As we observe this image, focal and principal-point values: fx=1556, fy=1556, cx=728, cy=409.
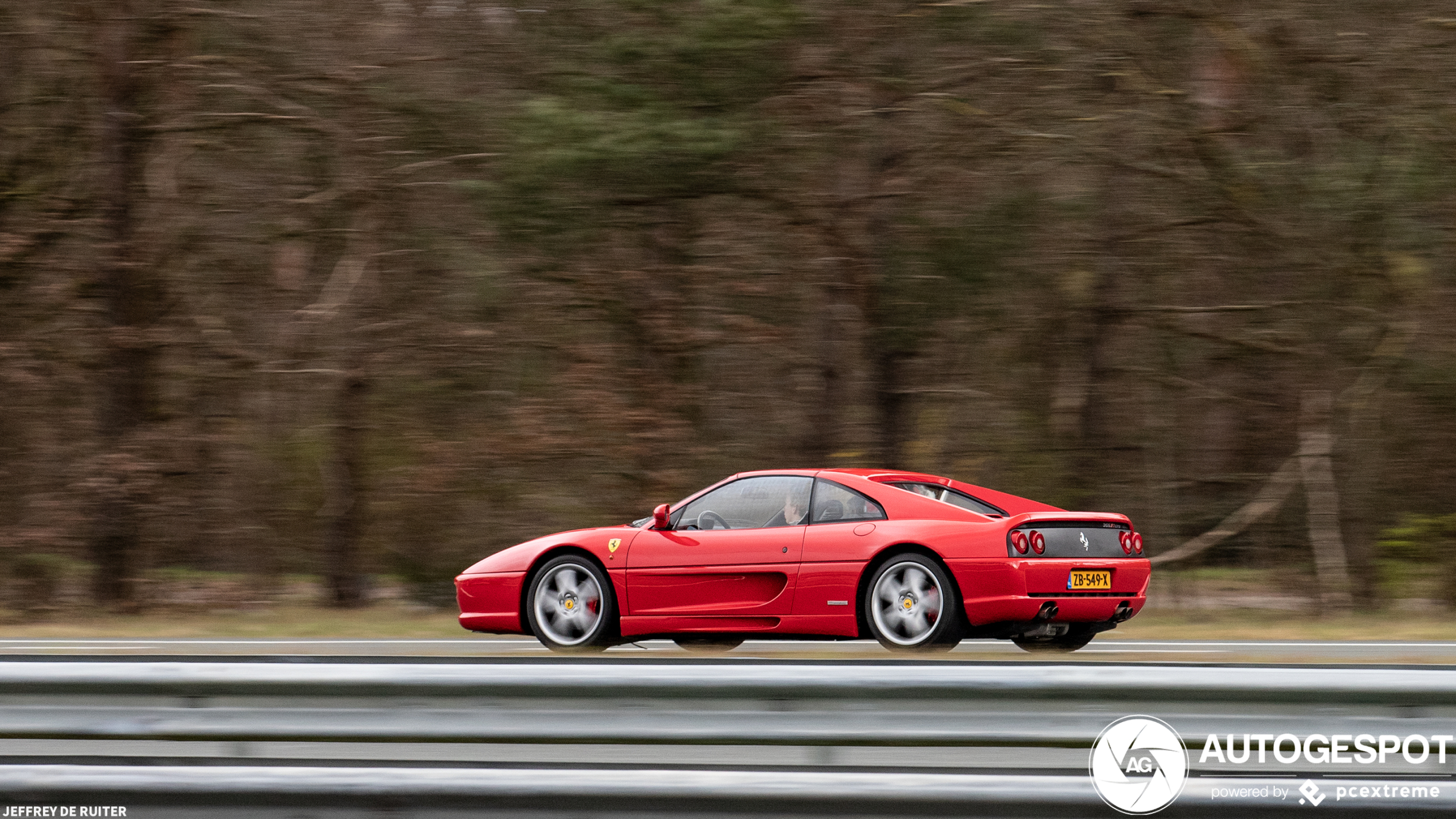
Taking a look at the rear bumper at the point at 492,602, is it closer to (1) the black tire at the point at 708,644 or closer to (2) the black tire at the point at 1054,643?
(1) the black tire at the point at 708,644

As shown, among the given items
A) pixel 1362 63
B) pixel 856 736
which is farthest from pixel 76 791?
pixel 1362 63

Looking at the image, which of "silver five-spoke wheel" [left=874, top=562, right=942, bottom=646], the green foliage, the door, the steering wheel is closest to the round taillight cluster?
"silver five-spoke wheel" [left=874, top=562, right=942, bottom=646]

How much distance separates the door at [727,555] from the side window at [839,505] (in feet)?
0.23

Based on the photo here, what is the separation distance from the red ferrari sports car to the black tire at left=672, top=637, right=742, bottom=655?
0.07 feet

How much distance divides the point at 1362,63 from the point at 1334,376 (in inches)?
113

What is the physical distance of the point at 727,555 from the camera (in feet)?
28.9

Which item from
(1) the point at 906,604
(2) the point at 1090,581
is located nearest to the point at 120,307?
(1) the point at 906,604

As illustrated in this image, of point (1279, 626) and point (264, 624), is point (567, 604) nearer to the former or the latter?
point (264, 624)

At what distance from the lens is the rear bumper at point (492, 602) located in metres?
9.30

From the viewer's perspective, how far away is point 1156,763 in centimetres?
416

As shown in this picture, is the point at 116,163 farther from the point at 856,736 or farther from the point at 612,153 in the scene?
the point at 856,736

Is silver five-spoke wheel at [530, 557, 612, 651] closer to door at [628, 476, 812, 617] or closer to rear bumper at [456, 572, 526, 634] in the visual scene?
rear bumper at [456, 572, 526, 634]

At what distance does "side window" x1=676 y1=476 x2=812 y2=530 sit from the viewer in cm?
882

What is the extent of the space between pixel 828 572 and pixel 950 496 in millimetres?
867
